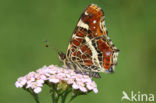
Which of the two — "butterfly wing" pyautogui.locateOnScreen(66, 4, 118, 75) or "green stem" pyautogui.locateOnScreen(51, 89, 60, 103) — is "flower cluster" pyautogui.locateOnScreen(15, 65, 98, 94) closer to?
"green stem" pyautogui.locateOnScreen(51, 89, 60, 103)

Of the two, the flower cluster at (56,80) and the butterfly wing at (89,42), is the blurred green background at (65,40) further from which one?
the flower cluster at (56,80)

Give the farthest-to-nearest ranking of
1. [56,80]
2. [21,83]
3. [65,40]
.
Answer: [65,40], [21,83], [56,80]

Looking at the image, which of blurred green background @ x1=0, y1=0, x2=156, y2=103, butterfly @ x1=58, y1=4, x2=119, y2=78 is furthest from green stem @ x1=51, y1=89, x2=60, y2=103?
blurred green background @ x1=0, y1=0, x2=156, y2=103

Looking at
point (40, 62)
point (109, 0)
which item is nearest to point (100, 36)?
point (40, 62)

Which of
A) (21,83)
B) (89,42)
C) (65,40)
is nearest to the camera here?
(21,83)

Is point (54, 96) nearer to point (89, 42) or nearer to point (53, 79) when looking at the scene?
point (53, 79)

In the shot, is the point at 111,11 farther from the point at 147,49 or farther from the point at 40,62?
the point at 40,62

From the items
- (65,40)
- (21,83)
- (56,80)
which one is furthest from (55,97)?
(65,40)
